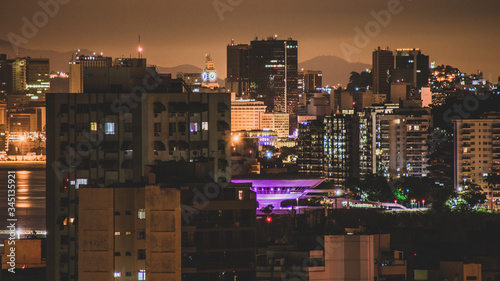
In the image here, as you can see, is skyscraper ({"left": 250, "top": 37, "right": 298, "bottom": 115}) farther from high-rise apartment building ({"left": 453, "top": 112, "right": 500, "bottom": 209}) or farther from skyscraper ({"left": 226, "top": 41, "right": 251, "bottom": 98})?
high-rise apartment building ({"left": 453, "top": 112, "right": 500, "bottom": 209})

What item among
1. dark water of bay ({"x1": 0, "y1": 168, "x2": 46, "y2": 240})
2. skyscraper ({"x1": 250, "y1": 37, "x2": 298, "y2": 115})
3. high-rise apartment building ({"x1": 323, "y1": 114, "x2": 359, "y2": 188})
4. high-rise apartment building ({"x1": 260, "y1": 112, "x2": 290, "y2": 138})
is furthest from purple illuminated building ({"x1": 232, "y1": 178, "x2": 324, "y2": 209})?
skyscraper ({"x1": 250, "y1": 37, "x2": 298, "y2": 115})

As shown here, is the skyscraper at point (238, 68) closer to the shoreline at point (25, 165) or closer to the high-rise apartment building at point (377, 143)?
the shoreline at point (25, 165)

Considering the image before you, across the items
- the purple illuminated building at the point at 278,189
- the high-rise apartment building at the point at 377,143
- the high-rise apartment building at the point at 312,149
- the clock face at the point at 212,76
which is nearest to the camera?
the purple illuminated building at the point at 278,189

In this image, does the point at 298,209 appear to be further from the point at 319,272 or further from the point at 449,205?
the point at 319,272

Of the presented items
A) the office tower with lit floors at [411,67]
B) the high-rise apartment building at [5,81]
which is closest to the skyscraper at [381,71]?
the office tower with lit floors at [411,67]

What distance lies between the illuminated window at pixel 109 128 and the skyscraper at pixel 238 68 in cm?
9886

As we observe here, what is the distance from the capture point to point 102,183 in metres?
21.9

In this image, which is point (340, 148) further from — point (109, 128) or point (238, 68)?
point (238, 68)

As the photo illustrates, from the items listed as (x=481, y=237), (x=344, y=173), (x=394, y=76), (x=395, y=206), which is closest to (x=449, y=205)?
(x=395, y=206)

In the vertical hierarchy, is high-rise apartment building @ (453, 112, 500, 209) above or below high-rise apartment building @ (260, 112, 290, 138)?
below

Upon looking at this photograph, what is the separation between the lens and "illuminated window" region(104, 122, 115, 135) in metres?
22.2

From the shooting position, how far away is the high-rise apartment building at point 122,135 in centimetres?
2194

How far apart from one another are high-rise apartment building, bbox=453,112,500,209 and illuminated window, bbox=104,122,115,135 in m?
34.9

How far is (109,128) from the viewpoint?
875 inches
